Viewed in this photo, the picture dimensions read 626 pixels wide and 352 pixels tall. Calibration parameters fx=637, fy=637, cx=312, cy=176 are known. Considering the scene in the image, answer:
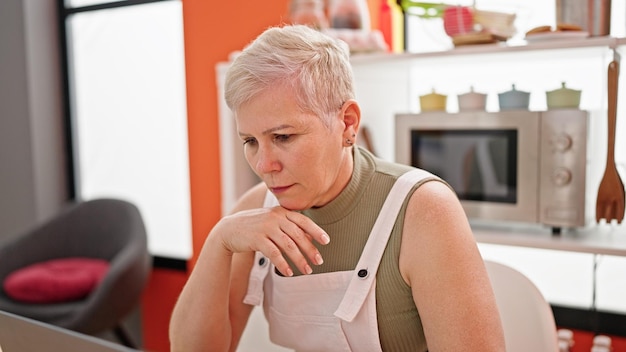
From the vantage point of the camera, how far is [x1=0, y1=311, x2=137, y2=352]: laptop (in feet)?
2.30

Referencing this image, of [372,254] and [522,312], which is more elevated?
[372,254]

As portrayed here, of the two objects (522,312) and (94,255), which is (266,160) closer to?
(522,312)

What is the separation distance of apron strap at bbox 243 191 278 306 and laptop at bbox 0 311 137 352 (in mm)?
562

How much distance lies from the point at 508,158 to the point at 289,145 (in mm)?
980

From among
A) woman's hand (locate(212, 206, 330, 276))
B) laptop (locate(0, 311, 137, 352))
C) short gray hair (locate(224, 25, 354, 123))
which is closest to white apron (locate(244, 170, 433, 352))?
woman's hand (locate(212, 206, 330, 276))

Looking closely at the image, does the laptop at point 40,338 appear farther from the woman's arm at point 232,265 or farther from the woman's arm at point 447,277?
the woman's arm at point 447,277

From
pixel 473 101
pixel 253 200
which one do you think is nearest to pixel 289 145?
A: pixel 253 200

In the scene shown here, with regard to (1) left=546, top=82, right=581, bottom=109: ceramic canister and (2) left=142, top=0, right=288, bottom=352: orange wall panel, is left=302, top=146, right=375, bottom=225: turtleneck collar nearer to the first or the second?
(1) left=546, top=82, right=581, bottom=109: ceramic canister

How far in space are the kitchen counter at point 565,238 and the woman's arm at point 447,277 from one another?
0.70 m

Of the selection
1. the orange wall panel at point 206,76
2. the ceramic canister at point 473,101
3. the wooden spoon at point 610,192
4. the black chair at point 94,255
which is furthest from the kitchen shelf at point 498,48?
the black chair at point 94,255

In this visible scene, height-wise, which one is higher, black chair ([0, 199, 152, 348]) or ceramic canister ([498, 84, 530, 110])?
ceramic canister ([498, 84, 530, 110])

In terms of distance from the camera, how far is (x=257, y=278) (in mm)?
1347

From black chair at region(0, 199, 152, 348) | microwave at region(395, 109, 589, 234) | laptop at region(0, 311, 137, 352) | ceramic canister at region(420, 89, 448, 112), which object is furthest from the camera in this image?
black chair at region(0, 199, 152, 348)

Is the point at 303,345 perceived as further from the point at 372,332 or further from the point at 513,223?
the point at 513,223
